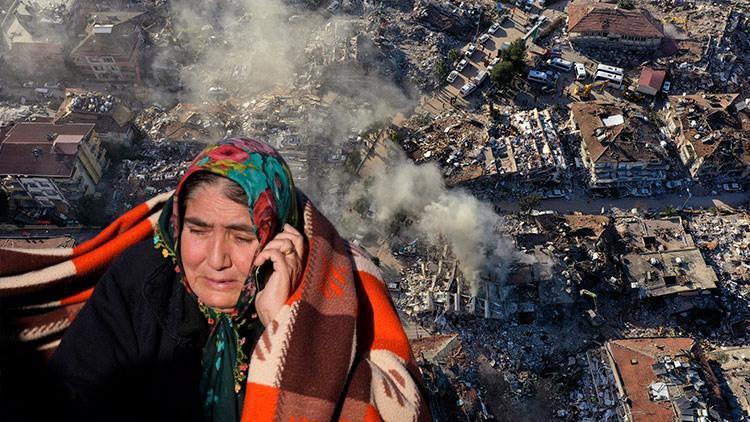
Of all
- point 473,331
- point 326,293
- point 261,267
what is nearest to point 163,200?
point 261,267

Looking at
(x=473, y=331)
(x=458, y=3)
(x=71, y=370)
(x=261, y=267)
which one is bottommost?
(x=473, y=331)

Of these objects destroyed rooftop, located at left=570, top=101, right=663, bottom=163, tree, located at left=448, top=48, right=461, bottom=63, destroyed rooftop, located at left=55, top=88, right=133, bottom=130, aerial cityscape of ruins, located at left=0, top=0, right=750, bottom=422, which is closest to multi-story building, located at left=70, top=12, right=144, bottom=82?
aerial cityscape of ruins, located at left=0, top=0, right=750, bottom=422

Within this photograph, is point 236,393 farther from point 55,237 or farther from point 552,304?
point 55,237

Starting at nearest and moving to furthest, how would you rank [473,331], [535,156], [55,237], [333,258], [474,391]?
[333,258], [474,391], [473,331], [55,237], [535,156]

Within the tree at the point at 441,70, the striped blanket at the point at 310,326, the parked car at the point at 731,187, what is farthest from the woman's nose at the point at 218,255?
the parked car at the point at 731,187

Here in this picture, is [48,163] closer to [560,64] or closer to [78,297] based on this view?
[78,297]

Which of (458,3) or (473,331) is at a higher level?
(458,3)

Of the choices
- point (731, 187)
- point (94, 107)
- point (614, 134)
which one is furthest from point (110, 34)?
point (731, 187)
